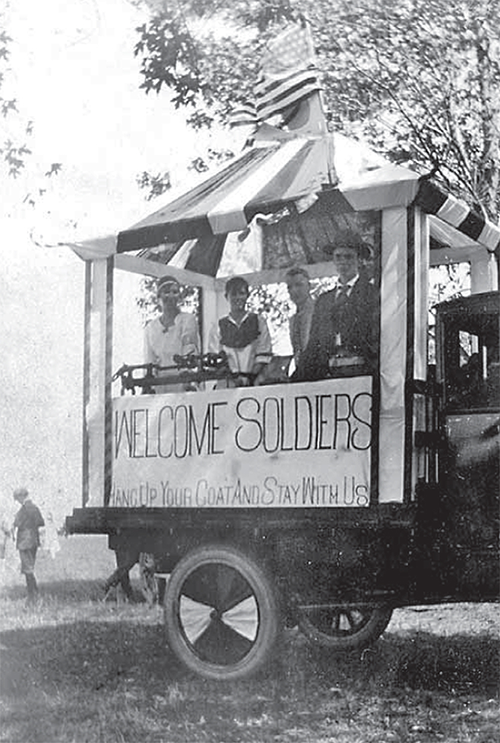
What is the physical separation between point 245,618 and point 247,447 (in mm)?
790

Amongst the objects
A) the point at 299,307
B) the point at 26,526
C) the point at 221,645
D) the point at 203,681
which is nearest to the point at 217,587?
the point at 221,645

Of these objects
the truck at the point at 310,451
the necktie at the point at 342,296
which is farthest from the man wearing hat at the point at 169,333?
the necktie at the point at 342,296

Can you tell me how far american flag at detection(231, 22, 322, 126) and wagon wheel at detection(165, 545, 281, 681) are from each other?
2.14 metres

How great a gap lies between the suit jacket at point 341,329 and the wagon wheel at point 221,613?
0.94 meters

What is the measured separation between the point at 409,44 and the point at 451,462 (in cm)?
183

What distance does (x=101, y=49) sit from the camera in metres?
4.57

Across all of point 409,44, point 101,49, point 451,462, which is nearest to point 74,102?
point 101,49

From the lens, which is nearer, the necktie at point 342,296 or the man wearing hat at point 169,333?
the necktie at point 342,296

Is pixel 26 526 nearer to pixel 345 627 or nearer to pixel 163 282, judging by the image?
pixel 345 627

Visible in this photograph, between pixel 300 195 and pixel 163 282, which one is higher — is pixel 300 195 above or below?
above

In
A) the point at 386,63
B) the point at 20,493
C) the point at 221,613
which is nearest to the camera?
the point at 20,493

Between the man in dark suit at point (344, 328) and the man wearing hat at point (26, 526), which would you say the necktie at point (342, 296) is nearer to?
the man in dark suit at point (344, 328)

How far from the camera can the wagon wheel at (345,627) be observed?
17.4ft

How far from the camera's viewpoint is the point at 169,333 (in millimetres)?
5945
